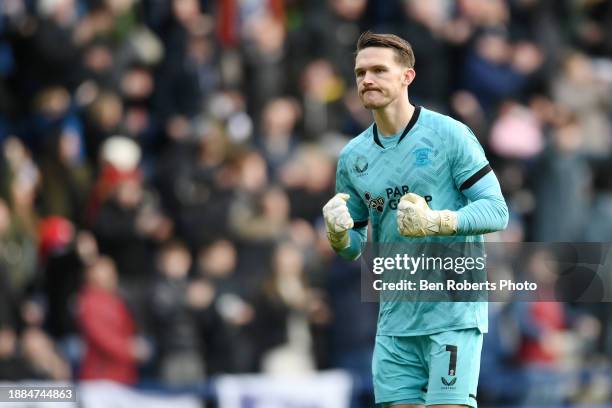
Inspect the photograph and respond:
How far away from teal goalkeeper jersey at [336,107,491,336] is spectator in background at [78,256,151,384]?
597 cm

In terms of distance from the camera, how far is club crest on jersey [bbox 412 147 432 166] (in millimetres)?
8031

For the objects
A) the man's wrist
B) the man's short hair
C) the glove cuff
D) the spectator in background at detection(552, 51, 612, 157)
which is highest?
the spectator in background at detection(552, 51, 612, 157)

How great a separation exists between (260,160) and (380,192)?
699 centimetres

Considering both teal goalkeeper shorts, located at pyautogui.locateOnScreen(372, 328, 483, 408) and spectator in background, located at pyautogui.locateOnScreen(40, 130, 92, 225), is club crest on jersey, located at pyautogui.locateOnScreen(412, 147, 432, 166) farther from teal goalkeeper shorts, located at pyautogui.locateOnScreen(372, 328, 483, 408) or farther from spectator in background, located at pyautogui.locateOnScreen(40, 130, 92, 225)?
spectator in background, located at pyautogui.locateOnScreen(40, 130, 92, 225)

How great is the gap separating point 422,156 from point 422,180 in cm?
15

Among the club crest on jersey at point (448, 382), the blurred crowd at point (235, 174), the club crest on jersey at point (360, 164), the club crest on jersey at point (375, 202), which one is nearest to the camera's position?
the club crest on jersey at point (448, 382)

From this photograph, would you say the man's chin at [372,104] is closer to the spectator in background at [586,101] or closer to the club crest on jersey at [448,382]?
the club crest on jersey at [448,382]

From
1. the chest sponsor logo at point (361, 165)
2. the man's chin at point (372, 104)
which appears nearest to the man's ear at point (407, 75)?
the man's chin at point (372, 104)

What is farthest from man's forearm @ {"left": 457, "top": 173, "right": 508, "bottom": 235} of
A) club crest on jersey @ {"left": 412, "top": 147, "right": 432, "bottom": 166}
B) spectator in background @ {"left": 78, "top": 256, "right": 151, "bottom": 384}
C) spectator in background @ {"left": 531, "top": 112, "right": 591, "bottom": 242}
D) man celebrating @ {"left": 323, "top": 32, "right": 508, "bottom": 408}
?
spectator in background @ {"left": 531, "top": 112, "right": 591, "bottom": 242}

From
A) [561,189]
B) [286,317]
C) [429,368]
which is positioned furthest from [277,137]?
[429,368]

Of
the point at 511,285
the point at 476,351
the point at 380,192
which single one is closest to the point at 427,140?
the point at 380,192

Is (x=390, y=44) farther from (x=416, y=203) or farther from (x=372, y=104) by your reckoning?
(x=416, y=203)

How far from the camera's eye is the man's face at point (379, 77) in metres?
7.96

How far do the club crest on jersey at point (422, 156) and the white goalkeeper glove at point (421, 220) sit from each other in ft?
1.38
